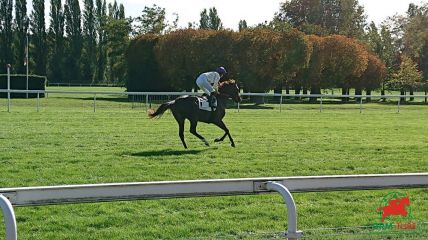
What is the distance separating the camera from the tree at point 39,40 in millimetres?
66125

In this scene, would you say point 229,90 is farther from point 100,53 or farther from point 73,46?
point 100,53

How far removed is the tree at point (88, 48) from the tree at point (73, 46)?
2.86 ft

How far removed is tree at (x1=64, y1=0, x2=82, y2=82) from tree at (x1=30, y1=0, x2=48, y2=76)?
10.3 feet

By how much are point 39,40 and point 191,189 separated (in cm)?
6751

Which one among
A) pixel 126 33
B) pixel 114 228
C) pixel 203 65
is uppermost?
pixel 126 33

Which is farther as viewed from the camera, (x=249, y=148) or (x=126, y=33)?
(x=126, y=33)

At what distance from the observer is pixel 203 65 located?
120 feet

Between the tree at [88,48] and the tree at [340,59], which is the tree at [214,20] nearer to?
the tree at [88,48]

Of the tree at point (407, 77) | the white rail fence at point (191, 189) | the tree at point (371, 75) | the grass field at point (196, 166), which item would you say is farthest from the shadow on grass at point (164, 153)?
the tree at point (407, 77)

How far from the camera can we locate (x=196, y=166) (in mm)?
8578

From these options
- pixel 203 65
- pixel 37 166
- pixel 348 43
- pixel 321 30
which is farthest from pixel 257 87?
pixel 37 166

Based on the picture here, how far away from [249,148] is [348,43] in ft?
107

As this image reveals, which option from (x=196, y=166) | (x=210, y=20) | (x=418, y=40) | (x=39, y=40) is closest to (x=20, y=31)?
(x=39, y=40)

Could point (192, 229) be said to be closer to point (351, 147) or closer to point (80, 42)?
point (351, 147)
